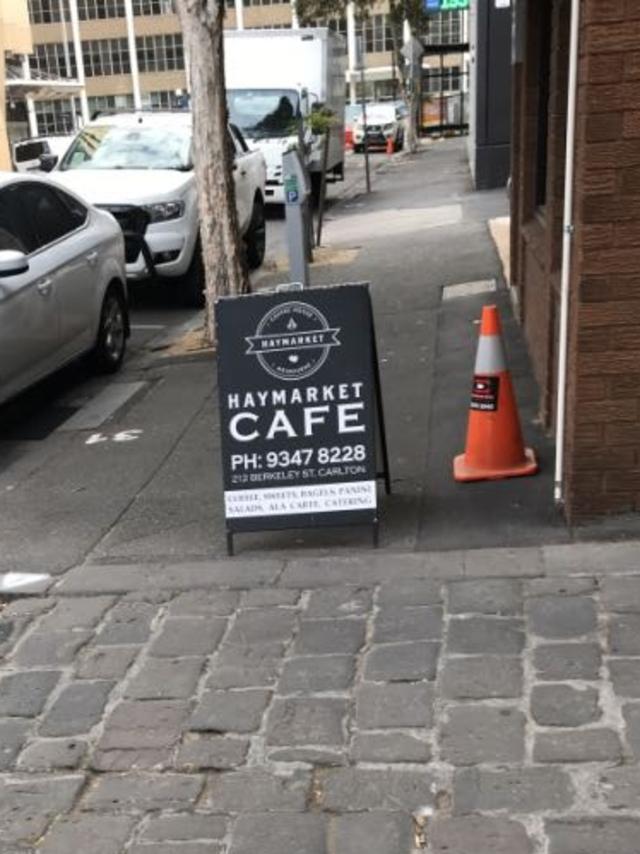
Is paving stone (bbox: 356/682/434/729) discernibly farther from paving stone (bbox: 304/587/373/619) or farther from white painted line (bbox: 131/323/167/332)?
white painted line (bbox: 131/323/167/332)

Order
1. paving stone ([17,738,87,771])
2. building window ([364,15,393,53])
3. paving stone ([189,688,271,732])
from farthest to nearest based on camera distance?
building window ([364,15,393,53])
paving stone ([189,688,271,732])
paving stone ([17,738,87,771])

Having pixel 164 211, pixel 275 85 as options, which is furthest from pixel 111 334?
pixel 275 85

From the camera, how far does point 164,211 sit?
10609mm

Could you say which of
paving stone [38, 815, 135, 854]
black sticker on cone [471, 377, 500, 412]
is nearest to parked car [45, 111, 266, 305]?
black sticker on cone [471, 377, 500, 412]

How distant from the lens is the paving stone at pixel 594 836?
2676 millimetres

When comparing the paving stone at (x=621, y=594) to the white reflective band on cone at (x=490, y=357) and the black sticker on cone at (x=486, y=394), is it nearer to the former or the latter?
the black sticker on cone at (x=486, y=394)

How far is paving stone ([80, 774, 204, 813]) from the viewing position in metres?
3.01

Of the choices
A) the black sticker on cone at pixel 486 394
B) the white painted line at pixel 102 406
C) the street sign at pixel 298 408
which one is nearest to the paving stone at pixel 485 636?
the street sign at pixel 298 408

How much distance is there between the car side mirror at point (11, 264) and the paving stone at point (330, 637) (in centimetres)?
343

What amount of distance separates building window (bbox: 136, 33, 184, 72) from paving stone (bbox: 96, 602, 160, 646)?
84.6m

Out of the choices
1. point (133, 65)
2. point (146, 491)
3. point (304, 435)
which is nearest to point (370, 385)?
point (304, 435)

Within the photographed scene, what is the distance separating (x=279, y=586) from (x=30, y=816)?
1.55 m

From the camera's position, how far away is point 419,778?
Result: 3020mm

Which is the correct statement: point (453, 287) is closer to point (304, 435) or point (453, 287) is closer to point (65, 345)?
point (65, 345)
